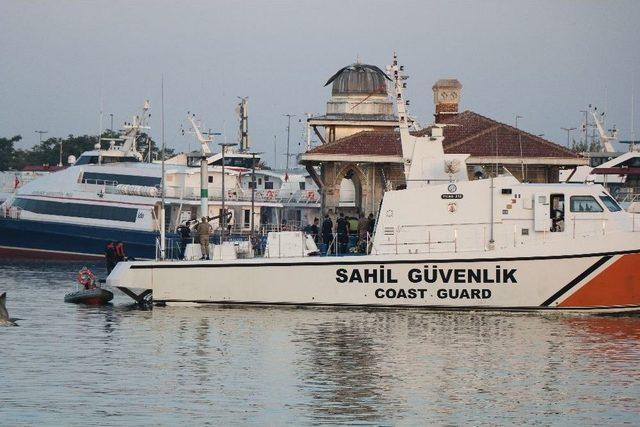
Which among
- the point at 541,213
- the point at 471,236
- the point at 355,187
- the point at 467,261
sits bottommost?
the point at 467,261

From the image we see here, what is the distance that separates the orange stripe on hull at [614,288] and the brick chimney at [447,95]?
2062cm

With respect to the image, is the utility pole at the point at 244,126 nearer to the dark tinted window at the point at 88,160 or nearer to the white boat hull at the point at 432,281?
the dark tinted window at the point at 88,160

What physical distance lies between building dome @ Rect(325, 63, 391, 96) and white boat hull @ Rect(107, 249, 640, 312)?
30.3 m

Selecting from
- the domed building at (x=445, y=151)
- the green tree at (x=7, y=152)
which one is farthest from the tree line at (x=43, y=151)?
the domed building at (x=445, y=151)

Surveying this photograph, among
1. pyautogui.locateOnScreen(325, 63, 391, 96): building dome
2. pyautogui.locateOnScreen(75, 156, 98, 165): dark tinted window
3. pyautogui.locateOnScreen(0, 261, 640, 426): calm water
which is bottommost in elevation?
pyautogui.locateOnScreen(0, 261, 640, 426): calm water

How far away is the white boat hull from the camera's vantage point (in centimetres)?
3136

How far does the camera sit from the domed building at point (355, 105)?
200 feet

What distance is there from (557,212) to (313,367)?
9293 mm

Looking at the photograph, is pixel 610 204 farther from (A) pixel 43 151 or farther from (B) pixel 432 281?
(A) pixel 43 151

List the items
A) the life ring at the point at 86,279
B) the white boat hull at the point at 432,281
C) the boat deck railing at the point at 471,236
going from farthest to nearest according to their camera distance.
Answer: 1. the life ring at the point at 86,279
2. the boat deck railing at the point at 471,236
3. the white boat hull at the point at 432,281

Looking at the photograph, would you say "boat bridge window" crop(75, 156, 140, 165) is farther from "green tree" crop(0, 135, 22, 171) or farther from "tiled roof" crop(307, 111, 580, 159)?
"green tree" crop(0, 135, 22, 171)

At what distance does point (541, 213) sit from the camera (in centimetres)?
3189

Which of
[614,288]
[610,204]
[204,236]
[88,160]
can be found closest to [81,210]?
[88,160]

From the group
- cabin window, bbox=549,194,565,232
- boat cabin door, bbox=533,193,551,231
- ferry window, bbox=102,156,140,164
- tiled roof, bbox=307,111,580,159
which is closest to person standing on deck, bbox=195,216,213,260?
boat cabin door, bbox=533,193,551,231
